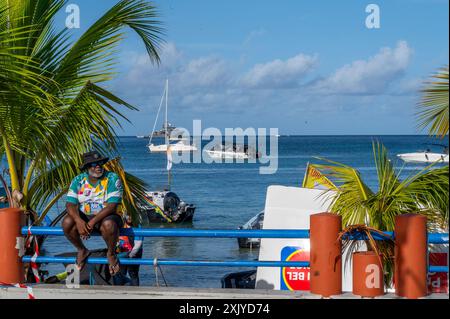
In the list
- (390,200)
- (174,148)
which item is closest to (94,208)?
(390,200)

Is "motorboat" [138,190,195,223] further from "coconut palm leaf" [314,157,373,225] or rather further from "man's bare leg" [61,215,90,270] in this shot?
"man's bare leg" [61,215,90,270]

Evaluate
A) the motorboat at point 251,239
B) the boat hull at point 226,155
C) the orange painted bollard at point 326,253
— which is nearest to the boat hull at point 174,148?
the boat hull at point 226,155

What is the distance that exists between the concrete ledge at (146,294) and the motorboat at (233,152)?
112m

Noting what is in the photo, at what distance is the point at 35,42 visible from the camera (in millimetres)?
8812

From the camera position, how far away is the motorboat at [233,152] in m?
120

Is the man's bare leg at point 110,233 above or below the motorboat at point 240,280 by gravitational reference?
above

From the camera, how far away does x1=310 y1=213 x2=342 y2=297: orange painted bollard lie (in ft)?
22.5

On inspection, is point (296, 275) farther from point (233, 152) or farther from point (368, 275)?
point (233, 152)

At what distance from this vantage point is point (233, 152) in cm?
12238

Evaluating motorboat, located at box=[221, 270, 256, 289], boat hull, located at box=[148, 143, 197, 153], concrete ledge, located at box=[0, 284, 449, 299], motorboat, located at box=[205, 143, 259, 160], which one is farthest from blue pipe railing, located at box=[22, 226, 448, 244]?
boat hull, located at box=[148, 143, 197, 153]

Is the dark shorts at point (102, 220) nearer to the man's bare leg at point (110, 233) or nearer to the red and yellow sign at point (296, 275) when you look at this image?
the man's bare leg at point (110, 233)
